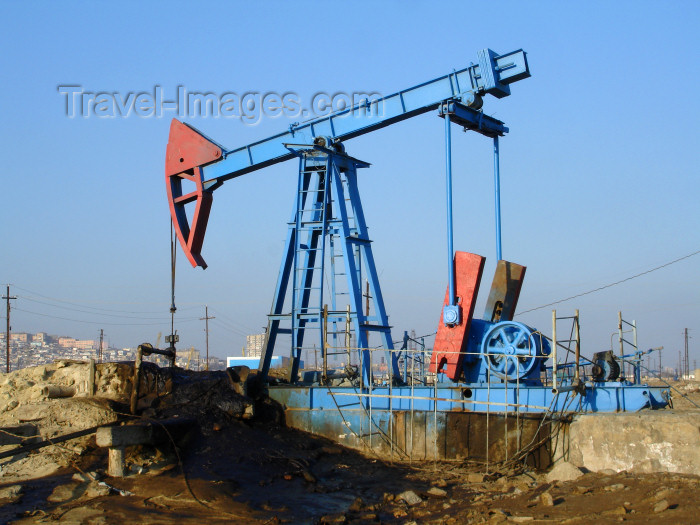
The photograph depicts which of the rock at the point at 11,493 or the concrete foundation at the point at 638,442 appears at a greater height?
the concrete foundation at the point at 638,442

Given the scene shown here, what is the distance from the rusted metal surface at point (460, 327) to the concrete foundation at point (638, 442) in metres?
2.26

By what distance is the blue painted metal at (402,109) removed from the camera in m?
11.5

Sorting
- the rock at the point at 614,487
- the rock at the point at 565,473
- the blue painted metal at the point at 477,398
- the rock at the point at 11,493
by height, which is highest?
the blue painted metal at the point at 477,398

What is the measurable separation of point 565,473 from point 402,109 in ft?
20.4

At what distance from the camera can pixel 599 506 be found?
22.2 feet

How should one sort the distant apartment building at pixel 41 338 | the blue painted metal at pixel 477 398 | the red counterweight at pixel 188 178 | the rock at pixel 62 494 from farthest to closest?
the distant apartment building at pixel 41 338 < the red counterweight at pixel 188 178 < the blue painted metal at pixel 477 398 < the rock at pixel 62 494

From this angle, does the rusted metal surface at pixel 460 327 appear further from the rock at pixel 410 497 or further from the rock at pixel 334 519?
the rock at pixel 334 519

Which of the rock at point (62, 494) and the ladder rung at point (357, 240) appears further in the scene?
the ladder rung at point (357, 240)

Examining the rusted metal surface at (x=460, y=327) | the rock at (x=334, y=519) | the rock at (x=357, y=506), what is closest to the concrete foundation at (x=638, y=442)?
the rusted metal surface at (x=460, y=327)

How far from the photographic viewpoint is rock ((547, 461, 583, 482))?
27.9 feet

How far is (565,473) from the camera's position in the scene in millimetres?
8609

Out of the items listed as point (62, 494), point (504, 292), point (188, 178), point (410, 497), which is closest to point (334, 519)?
point (410, 497)

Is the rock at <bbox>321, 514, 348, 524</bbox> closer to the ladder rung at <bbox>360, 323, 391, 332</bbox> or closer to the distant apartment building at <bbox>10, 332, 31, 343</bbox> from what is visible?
the ladder rung at <bbox>360, 323, 391, 332</bbox>

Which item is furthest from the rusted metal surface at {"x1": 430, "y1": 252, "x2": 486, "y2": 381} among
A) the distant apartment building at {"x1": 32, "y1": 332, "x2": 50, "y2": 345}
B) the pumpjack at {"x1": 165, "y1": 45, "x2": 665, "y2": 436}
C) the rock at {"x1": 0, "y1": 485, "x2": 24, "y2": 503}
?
the distant apartment building at {"x1": 32, "y1": 332, "x2": 50, "y2": 345}
